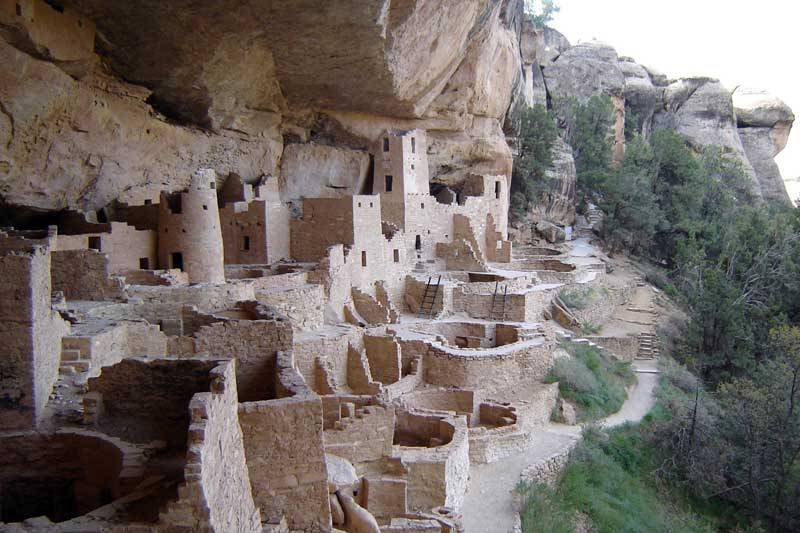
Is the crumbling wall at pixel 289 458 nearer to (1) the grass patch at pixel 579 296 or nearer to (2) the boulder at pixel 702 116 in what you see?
(1) the grass patch at pixel 579 296

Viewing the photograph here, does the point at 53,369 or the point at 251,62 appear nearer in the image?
the point at 53,369

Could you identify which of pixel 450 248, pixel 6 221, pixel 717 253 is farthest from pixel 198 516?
pixel 717 253

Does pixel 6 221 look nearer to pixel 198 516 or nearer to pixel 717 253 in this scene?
pixel 198 516

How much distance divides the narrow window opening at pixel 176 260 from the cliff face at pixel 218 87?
2.64m

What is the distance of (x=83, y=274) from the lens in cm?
1111

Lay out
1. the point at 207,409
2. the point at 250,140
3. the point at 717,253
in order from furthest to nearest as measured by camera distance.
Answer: the point at 717,253 < the point at 250,140 < the point at 207,409

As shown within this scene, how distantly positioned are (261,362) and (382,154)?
1354 centimetres

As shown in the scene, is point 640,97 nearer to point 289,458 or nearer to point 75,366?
point 75,366

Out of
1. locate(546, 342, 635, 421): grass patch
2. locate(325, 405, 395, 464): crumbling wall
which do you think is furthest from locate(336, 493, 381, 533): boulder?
locate(546, 342, 635, 421): grass patch

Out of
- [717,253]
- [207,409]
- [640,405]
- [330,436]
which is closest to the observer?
[207,409]

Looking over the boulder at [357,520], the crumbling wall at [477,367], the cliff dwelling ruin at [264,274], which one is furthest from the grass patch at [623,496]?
the boulder at [357,520]

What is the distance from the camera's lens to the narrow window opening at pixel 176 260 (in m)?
14.2

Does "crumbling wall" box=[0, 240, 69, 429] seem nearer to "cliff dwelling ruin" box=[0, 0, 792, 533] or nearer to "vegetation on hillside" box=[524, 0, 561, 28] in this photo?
"cliff dwelling ruin" box=[0, 0, 792, 533]

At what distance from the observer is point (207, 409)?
5.33 metres
